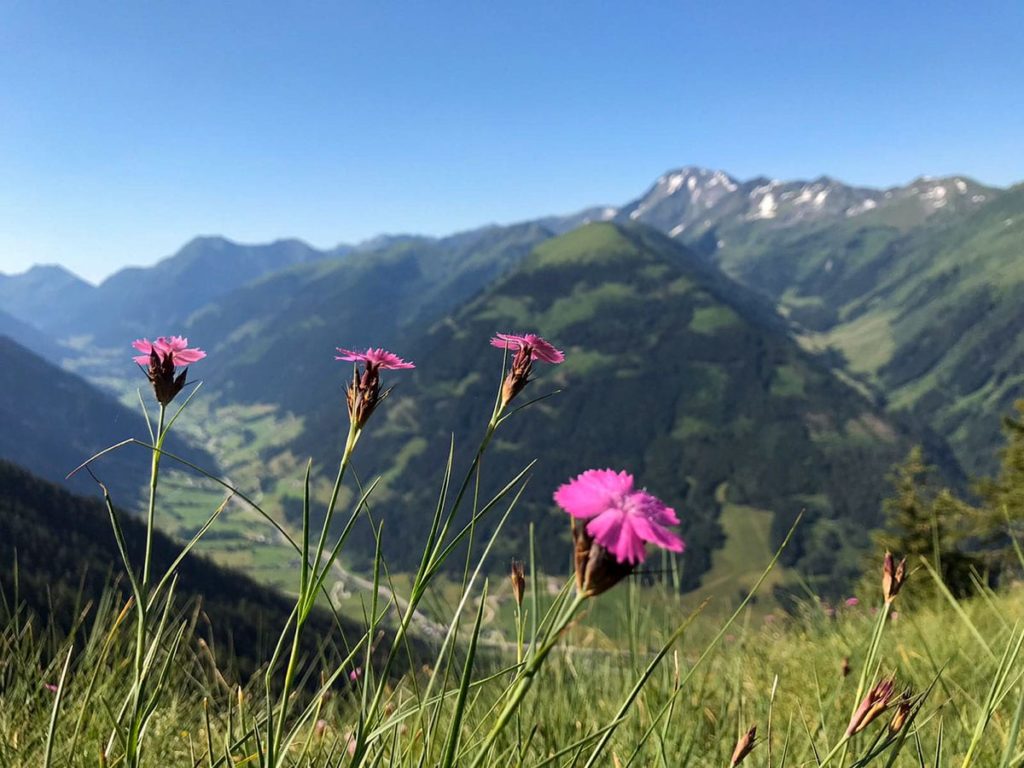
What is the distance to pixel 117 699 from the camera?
314 cm

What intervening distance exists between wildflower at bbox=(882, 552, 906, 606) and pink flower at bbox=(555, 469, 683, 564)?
36.1 inches

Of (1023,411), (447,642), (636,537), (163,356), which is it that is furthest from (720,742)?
(1023,411)

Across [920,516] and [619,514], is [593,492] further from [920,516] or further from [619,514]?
[920,516]

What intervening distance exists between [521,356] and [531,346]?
0.10 metres

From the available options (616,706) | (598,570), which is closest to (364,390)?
(598,570)

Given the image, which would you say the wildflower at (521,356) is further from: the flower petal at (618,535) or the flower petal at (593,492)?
the flower petal at (618,535)

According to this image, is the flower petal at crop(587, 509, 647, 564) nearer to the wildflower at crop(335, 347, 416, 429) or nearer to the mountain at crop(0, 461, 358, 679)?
the wildflower at crop(335, 347, 416, 429)

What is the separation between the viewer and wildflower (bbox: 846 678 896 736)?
4.86ft

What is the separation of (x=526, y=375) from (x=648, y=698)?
8.36ft

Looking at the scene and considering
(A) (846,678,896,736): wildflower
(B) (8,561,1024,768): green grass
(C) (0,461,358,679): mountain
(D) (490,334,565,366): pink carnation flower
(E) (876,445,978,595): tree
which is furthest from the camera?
(C) (0,461,358,679): mountain

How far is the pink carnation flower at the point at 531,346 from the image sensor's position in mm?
1706

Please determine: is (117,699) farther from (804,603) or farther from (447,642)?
(804,603)

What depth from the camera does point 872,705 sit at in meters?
1.55

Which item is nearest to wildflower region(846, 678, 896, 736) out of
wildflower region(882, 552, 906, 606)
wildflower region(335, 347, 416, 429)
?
wildflower region(882, 552, 906, 606)
